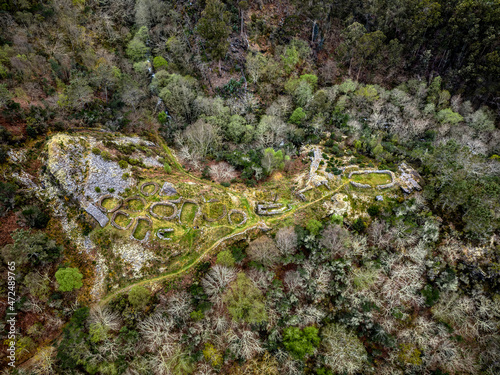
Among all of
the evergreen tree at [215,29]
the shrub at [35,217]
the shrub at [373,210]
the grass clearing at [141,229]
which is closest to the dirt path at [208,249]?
the shrub at [373,210]

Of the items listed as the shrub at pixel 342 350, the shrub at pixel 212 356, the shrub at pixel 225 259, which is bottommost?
the shrub at pixel 212 356

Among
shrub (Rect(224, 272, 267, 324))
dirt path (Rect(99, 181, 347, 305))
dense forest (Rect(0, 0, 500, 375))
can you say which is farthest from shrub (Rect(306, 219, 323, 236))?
shrub (Rect(224, 272, 267, 324))

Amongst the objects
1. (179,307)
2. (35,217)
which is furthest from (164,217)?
(35,217)

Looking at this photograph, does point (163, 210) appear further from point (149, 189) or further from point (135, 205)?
point (149, 189)

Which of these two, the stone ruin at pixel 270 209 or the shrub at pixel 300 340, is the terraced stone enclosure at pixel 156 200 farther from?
the shrub at pixel 300 340

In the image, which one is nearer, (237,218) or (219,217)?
(219,217)
